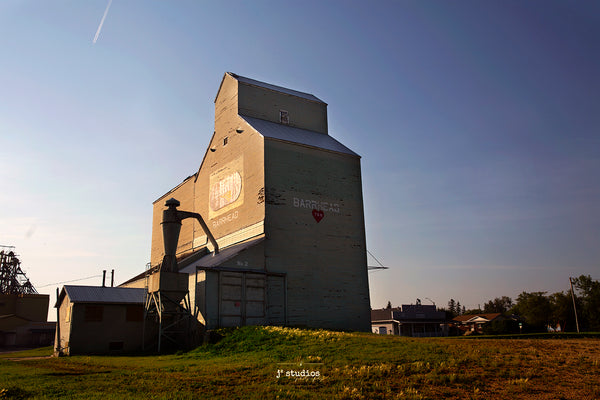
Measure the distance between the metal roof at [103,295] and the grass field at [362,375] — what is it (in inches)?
492

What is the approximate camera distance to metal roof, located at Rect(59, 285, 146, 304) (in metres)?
31.2

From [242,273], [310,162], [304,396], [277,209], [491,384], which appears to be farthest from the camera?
[310,162]

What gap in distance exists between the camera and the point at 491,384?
12914 mm

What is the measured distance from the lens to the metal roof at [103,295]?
31.2m

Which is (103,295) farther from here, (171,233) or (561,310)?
(561,310)

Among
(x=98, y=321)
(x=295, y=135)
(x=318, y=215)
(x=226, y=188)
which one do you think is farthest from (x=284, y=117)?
(x=98, y=321)

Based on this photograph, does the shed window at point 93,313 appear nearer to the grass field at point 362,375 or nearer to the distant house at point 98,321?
the distant house at point 98,321

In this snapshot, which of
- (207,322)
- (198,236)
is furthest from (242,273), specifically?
(198,236)

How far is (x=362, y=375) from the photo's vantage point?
45.3 feet

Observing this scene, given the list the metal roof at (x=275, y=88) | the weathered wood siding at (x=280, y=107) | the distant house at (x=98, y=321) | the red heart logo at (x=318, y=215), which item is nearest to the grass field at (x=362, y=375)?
the distant house at (x=98, y=321)

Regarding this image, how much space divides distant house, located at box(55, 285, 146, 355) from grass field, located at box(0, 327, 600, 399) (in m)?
11.7

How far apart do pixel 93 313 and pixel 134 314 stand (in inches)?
103

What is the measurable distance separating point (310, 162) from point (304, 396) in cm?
2629

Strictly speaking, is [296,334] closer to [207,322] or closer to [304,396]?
[207,322]
